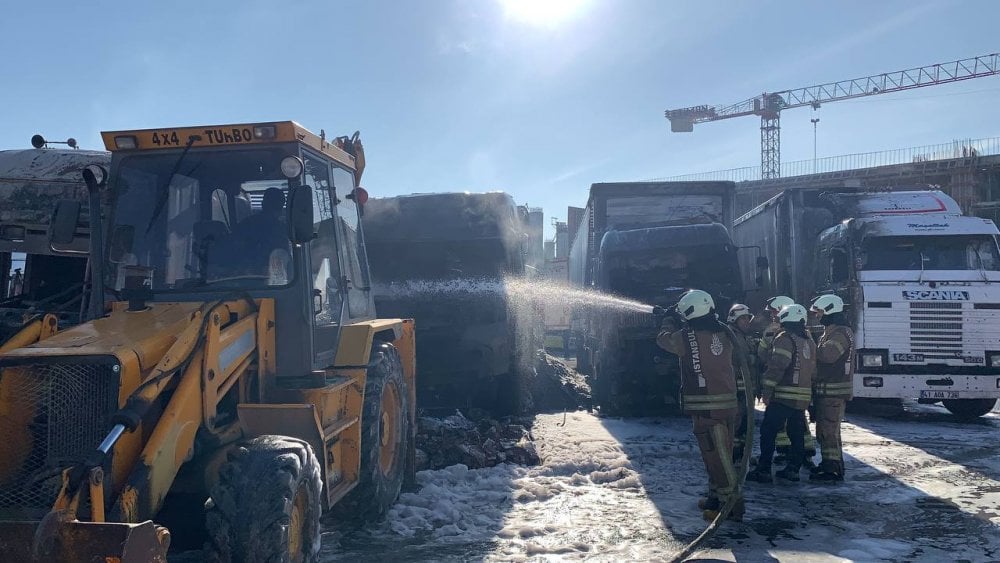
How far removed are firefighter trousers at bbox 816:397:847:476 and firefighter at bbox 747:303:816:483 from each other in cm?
18

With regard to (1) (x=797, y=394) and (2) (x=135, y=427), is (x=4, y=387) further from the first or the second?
(1) (x=797, y=394)

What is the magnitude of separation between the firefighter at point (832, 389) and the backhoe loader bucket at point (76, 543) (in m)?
6.37

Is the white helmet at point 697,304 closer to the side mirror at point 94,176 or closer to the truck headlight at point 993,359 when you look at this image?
the side mirror at point 94,176

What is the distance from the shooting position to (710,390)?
20.2 feet

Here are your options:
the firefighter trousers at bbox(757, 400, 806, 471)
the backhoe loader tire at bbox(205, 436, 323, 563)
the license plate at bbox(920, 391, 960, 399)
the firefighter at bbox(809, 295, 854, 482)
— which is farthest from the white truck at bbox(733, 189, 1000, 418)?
the backhoe loader tire at bbox(205, 436, 323, 563)

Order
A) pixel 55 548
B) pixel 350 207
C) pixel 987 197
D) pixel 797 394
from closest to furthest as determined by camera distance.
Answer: pixel 55 548 < pixel 350 207 < pixel 797 394 < pixel 987 197

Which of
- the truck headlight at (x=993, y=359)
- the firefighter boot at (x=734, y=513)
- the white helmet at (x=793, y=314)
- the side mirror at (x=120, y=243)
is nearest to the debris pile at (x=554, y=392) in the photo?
the white helmet at (x=793, y=314)

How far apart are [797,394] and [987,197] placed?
86.0ft

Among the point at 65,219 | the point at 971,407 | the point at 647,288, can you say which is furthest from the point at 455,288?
the point at 971,407

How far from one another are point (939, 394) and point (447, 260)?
699cm

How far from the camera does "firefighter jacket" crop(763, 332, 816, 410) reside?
7.17 meters

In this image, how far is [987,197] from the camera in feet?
92.2

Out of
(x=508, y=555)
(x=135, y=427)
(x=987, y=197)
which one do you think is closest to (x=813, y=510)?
(x=508, y=555)

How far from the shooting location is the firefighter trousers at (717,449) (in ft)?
19.9
